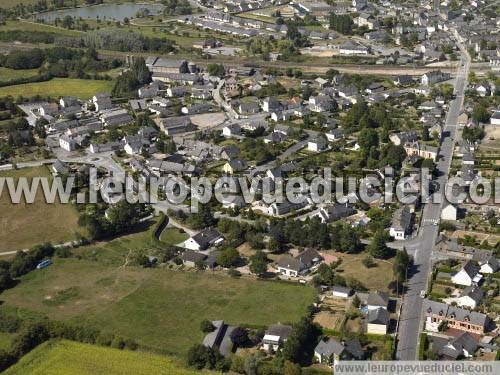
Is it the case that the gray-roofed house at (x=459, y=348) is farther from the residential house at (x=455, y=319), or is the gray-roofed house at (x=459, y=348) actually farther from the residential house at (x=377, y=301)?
the residential house at (x=377, y=301)

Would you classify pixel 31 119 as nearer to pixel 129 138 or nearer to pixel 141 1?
pixel 129 138

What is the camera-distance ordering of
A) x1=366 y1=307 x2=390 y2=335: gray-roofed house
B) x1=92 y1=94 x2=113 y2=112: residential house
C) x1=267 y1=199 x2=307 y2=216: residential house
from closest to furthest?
1. x1=366 y1=307 x2=390 y2=335: gray-roofed house
2. x1=267 y1=199 x2=307 y2=216: residential house
3. x1=92 y1=94 x2=113 y2=112: residential house

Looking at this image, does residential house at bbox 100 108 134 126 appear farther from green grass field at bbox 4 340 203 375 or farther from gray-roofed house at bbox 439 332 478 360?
gray-roofed house at bbox 439 332 478 360

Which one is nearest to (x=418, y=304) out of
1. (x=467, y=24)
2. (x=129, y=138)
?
(x=129, y=138)

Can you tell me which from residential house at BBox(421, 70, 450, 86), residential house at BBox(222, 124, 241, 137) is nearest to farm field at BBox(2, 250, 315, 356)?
residential house at BBox(222, 124, 241, 137)

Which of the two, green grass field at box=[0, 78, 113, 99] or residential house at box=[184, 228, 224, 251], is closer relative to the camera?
residential house at box=[184, 228, 224, 251]

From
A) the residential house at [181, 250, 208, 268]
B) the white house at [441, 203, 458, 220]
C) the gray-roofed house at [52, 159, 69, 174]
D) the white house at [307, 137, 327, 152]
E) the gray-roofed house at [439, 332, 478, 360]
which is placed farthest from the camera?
the white house at [307, 137, 327, 152]

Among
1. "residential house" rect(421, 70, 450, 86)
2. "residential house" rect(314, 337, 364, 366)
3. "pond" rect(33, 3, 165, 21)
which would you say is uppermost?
"pond" rect(33, 3, 165, 21)

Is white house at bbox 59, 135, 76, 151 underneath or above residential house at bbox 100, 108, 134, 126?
underneath
